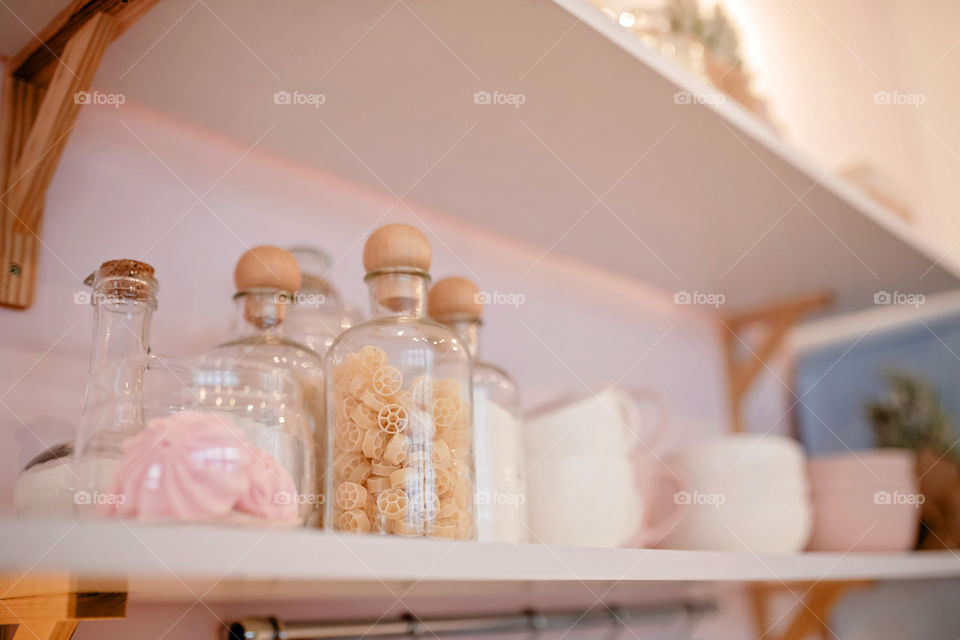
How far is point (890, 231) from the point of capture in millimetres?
1045

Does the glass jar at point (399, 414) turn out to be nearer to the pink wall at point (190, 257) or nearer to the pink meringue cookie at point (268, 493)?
the pink meringue cookie at point (268, 493)

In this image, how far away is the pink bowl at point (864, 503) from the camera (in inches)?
41.5

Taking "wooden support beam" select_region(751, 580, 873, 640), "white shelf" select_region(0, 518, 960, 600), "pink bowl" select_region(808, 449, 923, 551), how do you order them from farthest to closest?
"wooden support beam" select_region(751, 580, 873, 640) < "pink bowl" select_region(808, 449, 923, 551) < "white shelf" select_region(0, 518, 960, 600)

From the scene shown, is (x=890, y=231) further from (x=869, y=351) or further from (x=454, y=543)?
(x=454, y=543)

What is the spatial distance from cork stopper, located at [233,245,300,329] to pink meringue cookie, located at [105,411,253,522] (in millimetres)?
200

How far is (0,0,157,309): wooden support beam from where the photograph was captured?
59 cm

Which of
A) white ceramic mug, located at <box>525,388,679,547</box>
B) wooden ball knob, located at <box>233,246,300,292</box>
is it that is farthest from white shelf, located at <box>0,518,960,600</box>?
wooden ball knob, located at <box>233,246,300,292</box>

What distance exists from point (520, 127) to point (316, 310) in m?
0.28

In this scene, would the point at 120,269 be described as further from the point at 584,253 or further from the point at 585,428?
the point at 584,253

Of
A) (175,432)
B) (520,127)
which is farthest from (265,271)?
(520,127)

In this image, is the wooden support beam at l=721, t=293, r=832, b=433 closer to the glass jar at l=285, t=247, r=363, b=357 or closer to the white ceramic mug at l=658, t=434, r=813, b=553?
the white ceramic mug at l=658, t=434, r=813, b=553

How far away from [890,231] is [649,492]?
1.52ft

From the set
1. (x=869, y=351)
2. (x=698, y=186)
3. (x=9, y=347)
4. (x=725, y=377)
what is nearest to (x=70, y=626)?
(x=9, y=347)

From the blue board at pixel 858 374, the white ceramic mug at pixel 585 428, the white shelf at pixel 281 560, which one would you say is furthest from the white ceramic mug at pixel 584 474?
the blue board at pixel 858 374
